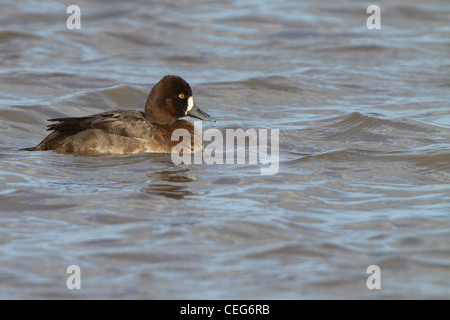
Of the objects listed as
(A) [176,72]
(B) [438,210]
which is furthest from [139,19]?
(B) [438,210]

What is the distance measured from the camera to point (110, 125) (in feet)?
27.3

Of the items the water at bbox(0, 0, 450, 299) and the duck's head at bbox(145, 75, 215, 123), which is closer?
the water at bbox(0, 0, 450, 299)

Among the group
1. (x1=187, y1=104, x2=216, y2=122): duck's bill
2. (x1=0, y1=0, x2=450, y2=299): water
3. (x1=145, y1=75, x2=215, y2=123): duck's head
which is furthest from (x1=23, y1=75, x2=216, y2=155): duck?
(x1=187, y1=104, x2=216, y2=122): duck's bill

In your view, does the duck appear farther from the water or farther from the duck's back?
the water

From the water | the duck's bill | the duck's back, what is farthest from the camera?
the duck's bill

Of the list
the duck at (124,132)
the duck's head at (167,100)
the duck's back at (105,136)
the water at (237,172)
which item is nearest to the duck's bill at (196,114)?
the duck's head at (167,100)

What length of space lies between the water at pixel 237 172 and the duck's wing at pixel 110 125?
29cm

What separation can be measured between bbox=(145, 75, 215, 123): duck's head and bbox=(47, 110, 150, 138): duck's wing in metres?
0.28

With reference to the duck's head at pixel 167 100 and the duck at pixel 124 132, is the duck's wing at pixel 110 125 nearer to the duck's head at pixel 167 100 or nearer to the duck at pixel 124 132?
the duck at pixel 124 132

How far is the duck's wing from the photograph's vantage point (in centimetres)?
832

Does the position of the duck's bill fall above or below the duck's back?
above

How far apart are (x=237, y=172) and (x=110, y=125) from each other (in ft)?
5.08

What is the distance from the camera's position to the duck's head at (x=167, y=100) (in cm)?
870

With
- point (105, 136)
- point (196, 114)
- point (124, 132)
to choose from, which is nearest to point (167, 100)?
point (196, 114)
